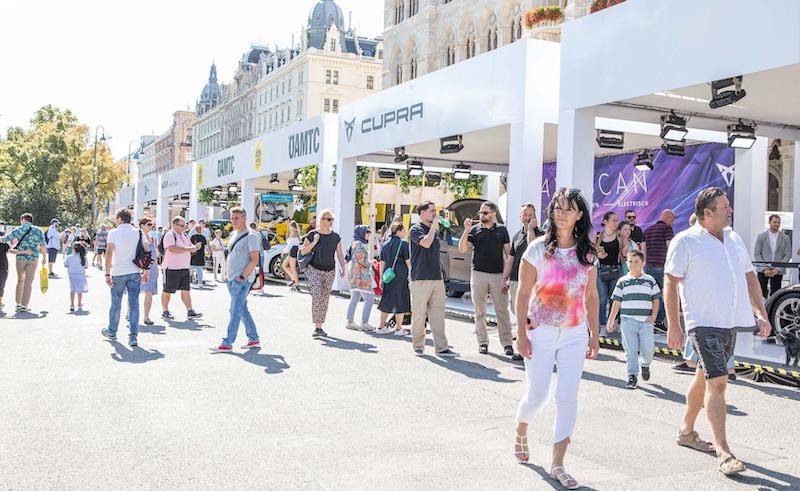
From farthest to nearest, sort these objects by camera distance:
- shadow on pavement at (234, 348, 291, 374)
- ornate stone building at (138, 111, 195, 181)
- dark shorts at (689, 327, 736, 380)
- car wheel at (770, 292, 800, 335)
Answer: ornate stone building at (138, 111, 195, 181)
car wheel at (770, 292, 800, 335)
shadow on pavement at (234, 348, 291, 374)
dark shorts at (689, 327, 736, 380)

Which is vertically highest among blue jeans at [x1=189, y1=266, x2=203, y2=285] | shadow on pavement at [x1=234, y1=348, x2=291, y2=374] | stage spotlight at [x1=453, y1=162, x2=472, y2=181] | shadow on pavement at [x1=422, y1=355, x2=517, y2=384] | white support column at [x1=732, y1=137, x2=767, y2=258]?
stage spotlight at [x1=453, y1=162, x2=472, y2=181]

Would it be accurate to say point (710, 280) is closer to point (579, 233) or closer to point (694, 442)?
point (579, 233)

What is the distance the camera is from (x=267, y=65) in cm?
9969

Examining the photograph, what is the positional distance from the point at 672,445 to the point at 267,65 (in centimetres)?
9904

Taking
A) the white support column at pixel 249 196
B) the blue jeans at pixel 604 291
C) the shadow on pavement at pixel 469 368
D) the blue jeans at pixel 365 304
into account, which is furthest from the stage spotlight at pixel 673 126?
the white support column at pixel 249 196

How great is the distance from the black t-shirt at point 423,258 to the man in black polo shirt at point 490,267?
41 centimetres

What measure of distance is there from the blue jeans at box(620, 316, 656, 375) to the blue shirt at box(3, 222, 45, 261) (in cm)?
1083

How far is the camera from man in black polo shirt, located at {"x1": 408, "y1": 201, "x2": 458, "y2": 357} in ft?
31.8

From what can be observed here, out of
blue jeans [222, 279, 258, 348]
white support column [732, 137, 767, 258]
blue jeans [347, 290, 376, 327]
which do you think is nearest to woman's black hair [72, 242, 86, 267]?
blue jeans [347, 290, 376, 327]

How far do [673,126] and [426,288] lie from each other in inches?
184

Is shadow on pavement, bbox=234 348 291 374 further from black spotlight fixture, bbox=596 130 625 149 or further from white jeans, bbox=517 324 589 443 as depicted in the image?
black spotlight fixture, bbox=596 130 625 149

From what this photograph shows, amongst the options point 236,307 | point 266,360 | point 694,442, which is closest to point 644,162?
point 236,307

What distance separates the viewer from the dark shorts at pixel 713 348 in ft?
16.5

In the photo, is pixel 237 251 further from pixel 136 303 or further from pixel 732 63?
pixel 732 63
